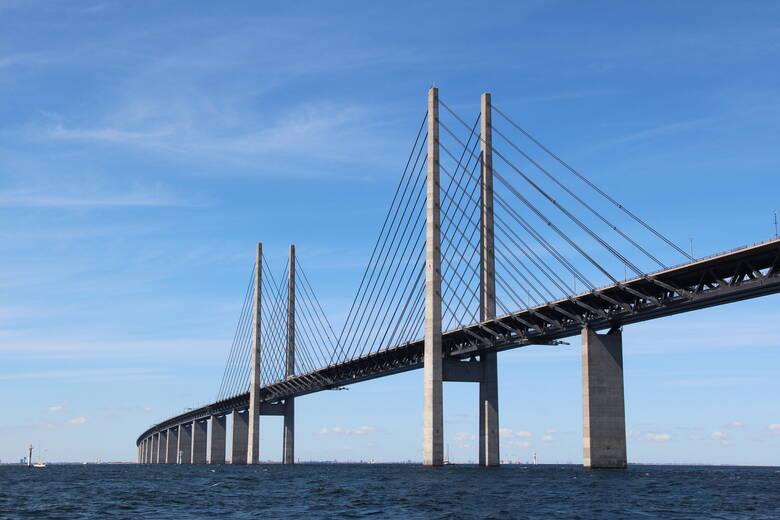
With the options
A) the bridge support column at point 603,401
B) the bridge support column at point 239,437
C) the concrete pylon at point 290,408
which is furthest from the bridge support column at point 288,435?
the bridge support column at point 603,401

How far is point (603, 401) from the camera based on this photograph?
65312 mm

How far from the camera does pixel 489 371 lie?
87375mm

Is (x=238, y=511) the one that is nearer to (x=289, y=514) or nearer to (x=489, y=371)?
(x=289, y=514)

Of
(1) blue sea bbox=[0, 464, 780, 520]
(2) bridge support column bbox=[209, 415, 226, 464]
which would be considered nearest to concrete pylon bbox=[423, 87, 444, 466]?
(1) blue sea bbox=[0, 464, 780, 520]

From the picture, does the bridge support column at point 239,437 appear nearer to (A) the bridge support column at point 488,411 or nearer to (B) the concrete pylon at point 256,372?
(B) the concrete pylon at point 256,372

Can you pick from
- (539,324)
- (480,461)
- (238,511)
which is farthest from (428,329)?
(238,511)

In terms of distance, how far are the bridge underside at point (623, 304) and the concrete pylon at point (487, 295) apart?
227 centimetres

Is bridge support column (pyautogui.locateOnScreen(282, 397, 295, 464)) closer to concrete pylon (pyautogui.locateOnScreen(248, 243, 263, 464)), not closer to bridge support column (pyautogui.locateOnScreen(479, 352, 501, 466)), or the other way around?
concrete pylon (pyautogui.locateOnScreen(248, 243, 263, 464))

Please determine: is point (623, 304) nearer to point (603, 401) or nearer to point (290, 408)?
point (603, 401)

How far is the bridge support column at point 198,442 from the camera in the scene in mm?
191913

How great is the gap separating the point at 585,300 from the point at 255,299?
8795 centimetres

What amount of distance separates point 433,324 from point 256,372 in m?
68.8

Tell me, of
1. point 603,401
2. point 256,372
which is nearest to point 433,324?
point 603,401

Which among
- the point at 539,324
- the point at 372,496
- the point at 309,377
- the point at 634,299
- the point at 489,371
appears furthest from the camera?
the point at 309,377
